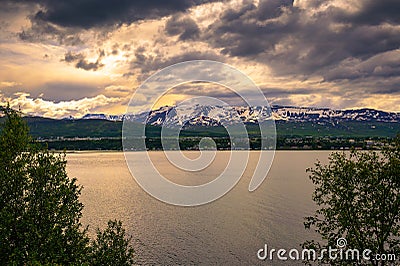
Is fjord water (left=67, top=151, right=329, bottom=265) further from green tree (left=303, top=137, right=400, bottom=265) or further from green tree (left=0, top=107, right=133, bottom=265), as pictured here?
green tree (left=303, top=137, right=400, bottom=265)

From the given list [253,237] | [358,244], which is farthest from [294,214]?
[358,244]

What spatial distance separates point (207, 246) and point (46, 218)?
43.3 m

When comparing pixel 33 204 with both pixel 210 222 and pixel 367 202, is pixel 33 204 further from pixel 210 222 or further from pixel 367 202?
pixel 210 222

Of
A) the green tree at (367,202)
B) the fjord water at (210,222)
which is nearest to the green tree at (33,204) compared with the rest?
the green tree at (367,202)

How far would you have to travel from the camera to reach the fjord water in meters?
65.9

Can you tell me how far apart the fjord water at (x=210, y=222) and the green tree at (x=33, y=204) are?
3153cm

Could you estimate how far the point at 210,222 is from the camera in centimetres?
8969

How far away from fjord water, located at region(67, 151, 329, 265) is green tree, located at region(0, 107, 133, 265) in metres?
31.5

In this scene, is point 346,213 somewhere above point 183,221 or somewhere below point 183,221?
above

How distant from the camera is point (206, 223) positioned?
88.9 metres

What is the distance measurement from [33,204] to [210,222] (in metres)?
61.3

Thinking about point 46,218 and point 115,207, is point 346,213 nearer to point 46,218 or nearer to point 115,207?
point 46,218

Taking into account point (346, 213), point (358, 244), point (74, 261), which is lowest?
point (74, 261)

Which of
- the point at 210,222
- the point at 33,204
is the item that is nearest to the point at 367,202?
the point at 33,204
